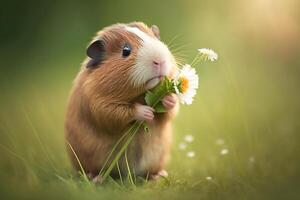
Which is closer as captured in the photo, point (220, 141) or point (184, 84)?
point (184, 84)

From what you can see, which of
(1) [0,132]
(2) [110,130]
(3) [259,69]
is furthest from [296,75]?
(1) [0,132]

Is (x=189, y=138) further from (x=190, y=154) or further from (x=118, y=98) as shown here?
(x=118, y=98)

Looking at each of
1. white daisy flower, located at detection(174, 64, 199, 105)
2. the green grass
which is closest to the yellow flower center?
white daisy flower, located at detection(174, 64, 199, 105)

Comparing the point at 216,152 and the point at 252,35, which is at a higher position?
the point at 252,35

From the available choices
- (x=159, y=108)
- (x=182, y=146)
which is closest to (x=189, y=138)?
(x=182, y=146)

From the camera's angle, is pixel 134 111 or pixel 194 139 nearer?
pixel 134 111

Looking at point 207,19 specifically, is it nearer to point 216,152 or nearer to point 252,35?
point 252,35

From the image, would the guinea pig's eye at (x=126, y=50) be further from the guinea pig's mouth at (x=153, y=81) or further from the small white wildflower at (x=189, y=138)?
the small white wildflower at (x=189, y=138)
